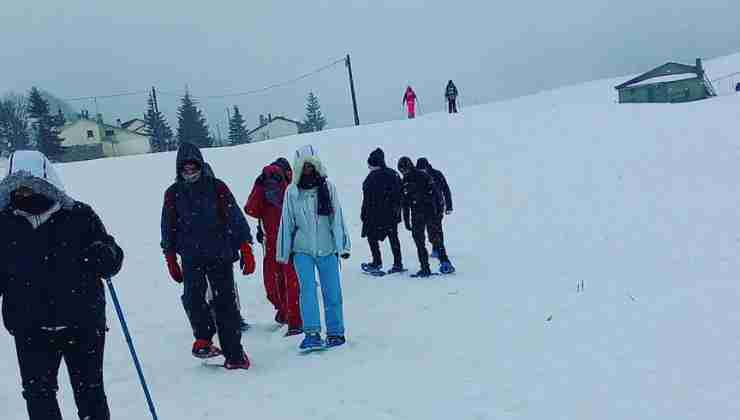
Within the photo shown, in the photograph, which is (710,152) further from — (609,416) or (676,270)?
(609,416)

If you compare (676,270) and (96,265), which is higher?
(96,265)

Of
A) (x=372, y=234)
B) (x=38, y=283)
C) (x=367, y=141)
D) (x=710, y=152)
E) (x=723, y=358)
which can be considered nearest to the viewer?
(x=38, y=283)

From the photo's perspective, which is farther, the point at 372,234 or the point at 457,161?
the point at 457,161

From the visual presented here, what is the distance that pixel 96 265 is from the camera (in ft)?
11.9

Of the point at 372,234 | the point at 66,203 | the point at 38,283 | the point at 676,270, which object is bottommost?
the point at 676,270

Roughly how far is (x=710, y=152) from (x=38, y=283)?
18400mm

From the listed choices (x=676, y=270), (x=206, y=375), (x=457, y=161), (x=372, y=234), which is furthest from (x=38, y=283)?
(x=457, y=161)

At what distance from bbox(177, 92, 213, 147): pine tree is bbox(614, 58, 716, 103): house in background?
5006 centimetres

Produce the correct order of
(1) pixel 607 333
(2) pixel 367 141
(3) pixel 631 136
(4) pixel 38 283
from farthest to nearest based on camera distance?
(2) pixel 367 141, (3) pixel 631 136, (1) pixel 607 333, (4) pixel 38 283

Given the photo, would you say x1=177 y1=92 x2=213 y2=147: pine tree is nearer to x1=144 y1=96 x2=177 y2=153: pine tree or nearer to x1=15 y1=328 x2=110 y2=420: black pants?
x1=144 y1=96 x2=177 y2=153: pine tree

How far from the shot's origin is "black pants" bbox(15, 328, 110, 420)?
11.7 ft

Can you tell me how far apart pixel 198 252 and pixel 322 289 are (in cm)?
134

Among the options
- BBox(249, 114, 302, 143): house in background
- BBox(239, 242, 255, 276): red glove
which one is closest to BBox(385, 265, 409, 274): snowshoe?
BBox(239, 242, 255, 276): red glove

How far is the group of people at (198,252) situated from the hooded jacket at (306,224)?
1 centimetres
